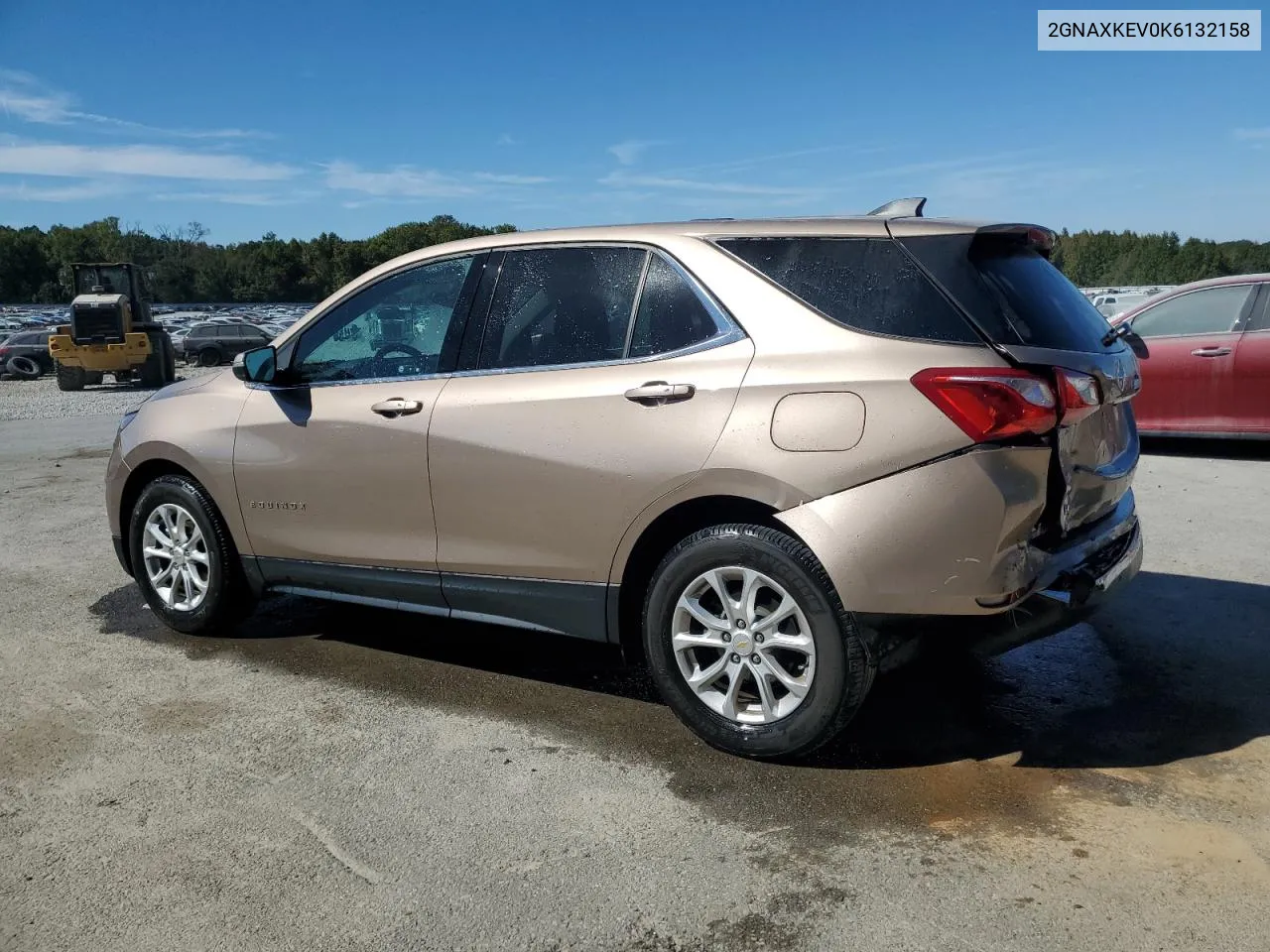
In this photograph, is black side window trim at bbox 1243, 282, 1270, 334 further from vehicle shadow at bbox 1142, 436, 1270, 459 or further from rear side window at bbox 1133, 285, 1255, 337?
vehicle shadow at bbox 1142, 436, 1270, 459

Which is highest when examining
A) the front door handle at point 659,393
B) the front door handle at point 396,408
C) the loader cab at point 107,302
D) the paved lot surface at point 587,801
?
the loader cab at point 107,302

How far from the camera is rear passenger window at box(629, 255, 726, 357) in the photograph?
3658 mm

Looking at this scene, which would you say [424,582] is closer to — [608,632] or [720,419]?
[608,632]

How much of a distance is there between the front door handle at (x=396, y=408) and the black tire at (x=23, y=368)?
32.0m

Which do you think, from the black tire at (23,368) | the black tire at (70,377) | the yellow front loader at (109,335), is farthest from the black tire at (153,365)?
the black tire at (23,368)

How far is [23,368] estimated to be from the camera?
3142cm

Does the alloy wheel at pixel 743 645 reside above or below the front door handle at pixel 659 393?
below

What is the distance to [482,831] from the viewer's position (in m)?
3.15

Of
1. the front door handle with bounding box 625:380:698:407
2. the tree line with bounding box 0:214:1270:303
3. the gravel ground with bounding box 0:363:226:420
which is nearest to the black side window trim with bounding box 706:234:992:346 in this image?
the front door handle with bounding box 625:380:698:407

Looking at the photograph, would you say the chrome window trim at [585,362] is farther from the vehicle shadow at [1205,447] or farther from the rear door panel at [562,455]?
the vehicle shadow at [1205,447]

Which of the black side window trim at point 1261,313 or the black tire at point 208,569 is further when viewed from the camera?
the black side window trim at point 1261,313

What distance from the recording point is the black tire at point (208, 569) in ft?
16.1

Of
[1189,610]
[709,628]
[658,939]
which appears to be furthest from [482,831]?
[1189,610]

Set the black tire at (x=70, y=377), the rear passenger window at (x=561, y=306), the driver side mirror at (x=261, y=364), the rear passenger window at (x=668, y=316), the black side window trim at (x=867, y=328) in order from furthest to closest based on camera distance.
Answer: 1. the black tire at (x=70, y=377)
2. the driver side mirror at (x=261, y=364)
3. the rear passenger window at (x=561, y=306)
4. the rear passenger window at (x=668, y=316)
5. the black side window trim at (x=867, y=328)
